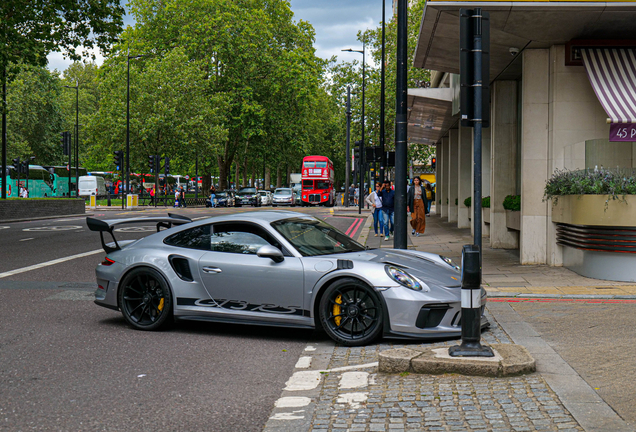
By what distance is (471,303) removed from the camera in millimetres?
5371

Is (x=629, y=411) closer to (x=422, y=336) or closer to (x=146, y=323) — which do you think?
(x=422, y=336)

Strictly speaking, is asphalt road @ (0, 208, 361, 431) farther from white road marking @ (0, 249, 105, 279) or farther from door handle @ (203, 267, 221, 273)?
white road marking @ (0, 249, 105, 279)

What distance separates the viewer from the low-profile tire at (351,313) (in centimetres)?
617

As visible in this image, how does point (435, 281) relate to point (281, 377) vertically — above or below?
above

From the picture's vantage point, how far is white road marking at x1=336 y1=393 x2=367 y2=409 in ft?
14.6

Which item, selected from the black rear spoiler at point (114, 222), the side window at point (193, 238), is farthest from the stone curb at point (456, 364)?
the black rear spoiler at point (114, 222)

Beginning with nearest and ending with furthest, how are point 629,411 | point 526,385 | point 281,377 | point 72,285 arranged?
point 629,411, point 526,385, point 281,377, point 72,285

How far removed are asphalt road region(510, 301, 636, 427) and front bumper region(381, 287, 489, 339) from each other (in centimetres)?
97

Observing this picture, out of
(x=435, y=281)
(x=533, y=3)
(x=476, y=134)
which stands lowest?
(x=435, y=281)

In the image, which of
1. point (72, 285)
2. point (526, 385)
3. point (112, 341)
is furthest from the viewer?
point (72, 285)

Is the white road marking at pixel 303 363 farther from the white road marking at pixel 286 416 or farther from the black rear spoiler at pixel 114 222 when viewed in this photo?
the black rear spoiler at pixel 114 222

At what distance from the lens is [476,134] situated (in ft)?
20.1

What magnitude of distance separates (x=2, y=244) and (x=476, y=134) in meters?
14.0

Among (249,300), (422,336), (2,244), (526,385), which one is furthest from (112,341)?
(2,244)
